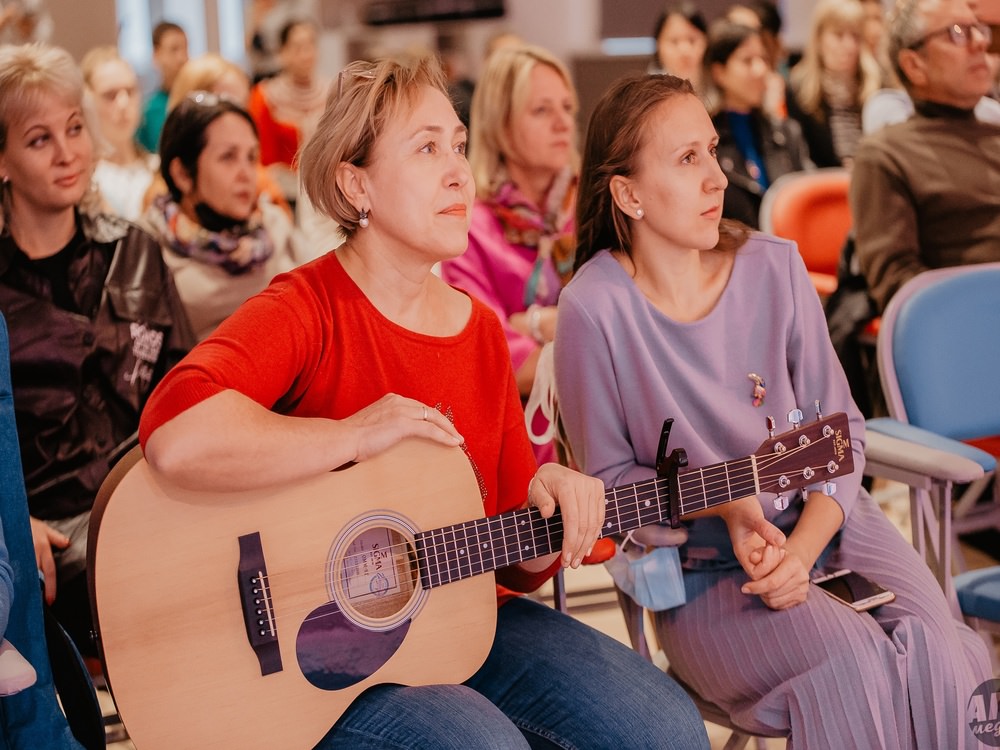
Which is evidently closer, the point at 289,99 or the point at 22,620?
the point at 22,620

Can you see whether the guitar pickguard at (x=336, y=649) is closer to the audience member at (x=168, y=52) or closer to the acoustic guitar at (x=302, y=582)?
the acoustic guitar at (x=302, y=582)

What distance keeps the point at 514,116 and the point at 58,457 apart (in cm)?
153

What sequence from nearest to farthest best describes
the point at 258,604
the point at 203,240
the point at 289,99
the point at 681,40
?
the point at 258,604
the point at 203,240
the point at 681,40
the point at 289,99

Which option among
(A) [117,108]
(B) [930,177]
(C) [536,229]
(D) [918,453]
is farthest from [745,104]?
(D) [918,453]

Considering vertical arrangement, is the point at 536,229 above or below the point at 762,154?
above

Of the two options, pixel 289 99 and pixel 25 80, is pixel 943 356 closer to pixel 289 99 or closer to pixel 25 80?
pixel 25 80

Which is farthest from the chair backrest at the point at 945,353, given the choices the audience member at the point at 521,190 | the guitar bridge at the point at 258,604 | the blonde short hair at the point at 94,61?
the blonde short hair at the point at 94,61

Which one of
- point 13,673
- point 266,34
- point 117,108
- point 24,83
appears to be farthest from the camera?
point 266,34

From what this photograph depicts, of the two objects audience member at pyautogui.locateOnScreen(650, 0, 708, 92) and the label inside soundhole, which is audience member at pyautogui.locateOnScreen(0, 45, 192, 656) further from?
audience member at pyautogui.locateOnScreen(650, 0, 708, 92)

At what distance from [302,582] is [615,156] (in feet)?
3.13

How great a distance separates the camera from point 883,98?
13.4 feet

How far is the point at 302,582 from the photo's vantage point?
163 cm

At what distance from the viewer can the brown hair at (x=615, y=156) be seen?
81.4 inches

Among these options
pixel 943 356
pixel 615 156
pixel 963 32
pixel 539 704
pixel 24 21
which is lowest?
pixel 539 704
